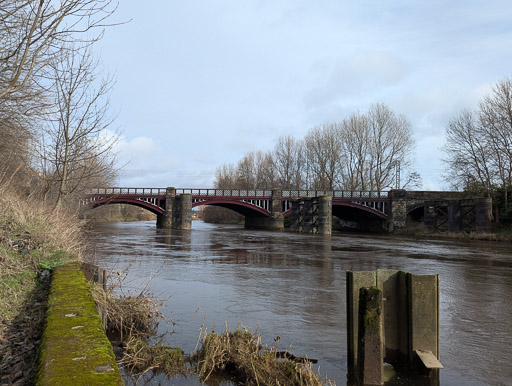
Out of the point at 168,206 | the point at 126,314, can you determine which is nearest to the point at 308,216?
the point at 168,206

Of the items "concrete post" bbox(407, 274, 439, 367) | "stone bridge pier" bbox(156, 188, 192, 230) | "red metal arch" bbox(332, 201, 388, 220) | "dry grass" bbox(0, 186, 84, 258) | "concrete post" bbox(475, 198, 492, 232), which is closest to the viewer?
"concrete post" bbox(407, 274, 439, 367)

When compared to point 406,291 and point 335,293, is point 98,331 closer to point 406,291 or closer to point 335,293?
point 406,291

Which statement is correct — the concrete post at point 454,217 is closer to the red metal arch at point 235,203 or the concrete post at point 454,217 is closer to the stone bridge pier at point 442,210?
the stone bridge pier at point 442,210

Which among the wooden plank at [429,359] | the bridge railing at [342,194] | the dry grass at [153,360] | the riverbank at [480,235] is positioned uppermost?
the bridge railing at [342,194]

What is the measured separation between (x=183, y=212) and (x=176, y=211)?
1.92 m

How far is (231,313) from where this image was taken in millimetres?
8000

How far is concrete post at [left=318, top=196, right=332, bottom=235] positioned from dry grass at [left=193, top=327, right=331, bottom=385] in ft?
131

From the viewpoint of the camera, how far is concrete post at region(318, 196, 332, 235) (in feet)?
147

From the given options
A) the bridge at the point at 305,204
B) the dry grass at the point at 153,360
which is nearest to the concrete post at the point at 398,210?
the bridge at the point at 305,204

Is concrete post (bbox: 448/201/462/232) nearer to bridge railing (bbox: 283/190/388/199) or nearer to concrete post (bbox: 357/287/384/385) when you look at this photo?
bridge railing (bbox: 283/190/388/199)

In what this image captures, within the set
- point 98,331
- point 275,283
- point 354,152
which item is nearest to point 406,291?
point 98,331

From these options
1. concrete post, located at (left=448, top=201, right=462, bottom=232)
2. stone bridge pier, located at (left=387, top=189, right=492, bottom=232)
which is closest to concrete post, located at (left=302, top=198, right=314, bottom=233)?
stone bridge pier, located at (left=387, top=189, right=492, bottom=232)

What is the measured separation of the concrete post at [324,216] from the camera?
44.9 metres

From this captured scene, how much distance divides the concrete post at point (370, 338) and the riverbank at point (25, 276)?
311 centimetres
